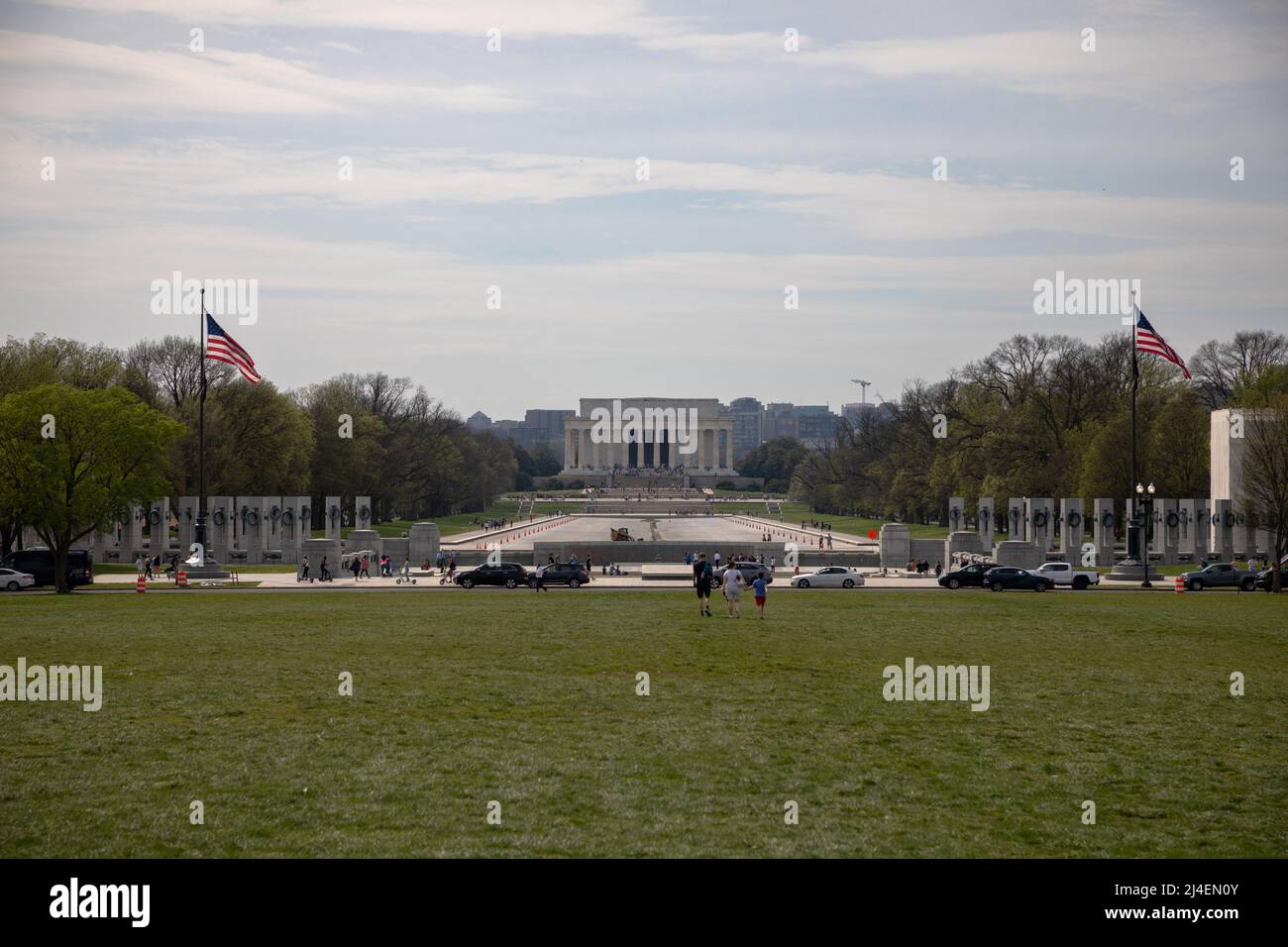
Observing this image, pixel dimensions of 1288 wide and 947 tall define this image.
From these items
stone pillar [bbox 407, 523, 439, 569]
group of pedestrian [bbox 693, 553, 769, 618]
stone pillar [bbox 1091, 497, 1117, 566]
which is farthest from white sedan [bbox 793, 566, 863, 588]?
stone pillar [bbox 407, 523, 439, 569]

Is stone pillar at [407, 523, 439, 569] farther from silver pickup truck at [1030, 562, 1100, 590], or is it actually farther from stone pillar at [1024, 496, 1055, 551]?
silver pickup truck at [1030, 562, 1100, 590]

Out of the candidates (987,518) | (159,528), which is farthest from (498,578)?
(987,518)

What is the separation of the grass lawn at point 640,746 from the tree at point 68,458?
671 inches

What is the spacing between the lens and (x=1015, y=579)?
4141 centimetres

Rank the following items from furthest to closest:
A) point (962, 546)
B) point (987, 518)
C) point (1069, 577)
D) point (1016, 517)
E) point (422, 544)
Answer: point (987, 518)
point (1016, 517)
point (422, 544)
point (962, 546)
point (1069, 577)

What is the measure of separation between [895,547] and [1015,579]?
1772cm

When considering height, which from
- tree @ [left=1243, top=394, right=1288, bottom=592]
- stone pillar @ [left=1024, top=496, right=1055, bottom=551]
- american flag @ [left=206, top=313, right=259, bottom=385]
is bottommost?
stone pillar @ [left=1024, top=496, right=1055, bottom=551]

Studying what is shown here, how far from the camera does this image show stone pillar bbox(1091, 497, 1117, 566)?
55469 millimetres

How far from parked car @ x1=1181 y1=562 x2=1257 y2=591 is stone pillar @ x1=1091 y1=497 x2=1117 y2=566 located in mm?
12071

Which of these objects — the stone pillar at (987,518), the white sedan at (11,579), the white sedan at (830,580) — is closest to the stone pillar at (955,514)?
the stone pillar at (987,518)

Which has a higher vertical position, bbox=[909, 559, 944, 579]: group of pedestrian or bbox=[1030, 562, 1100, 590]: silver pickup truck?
bbox=[1030, 562, 1100, 590]: silver pickup truck

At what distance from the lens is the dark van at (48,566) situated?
4391 cm

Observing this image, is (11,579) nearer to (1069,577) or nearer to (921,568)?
(921,568)
